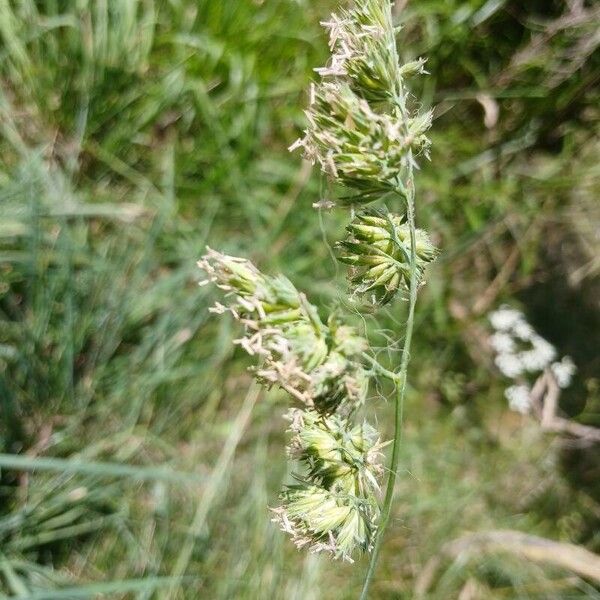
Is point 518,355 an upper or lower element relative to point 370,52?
lower

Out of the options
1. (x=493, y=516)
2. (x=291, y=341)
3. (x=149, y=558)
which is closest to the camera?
(x=291, y=341)

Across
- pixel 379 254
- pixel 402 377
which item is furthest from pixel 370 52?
pixel 402 377

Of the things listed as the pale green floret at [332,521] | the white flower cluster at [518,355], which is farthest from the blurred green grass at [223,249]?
the pale green floret at [332,521]

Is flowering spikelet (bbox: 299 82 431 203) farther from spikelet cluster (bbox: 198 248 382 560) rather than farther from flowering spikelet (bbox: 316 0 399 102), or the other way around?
spikelet cluster (bbox: 198 248 382 560)

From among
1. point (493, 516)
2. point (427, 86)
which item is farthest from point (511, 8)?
point (493, 516)

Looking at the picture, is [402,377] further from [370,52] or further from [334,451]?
[370,52]

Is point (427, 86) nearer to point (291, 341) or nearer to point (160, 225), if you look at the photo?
point (160, 225)
